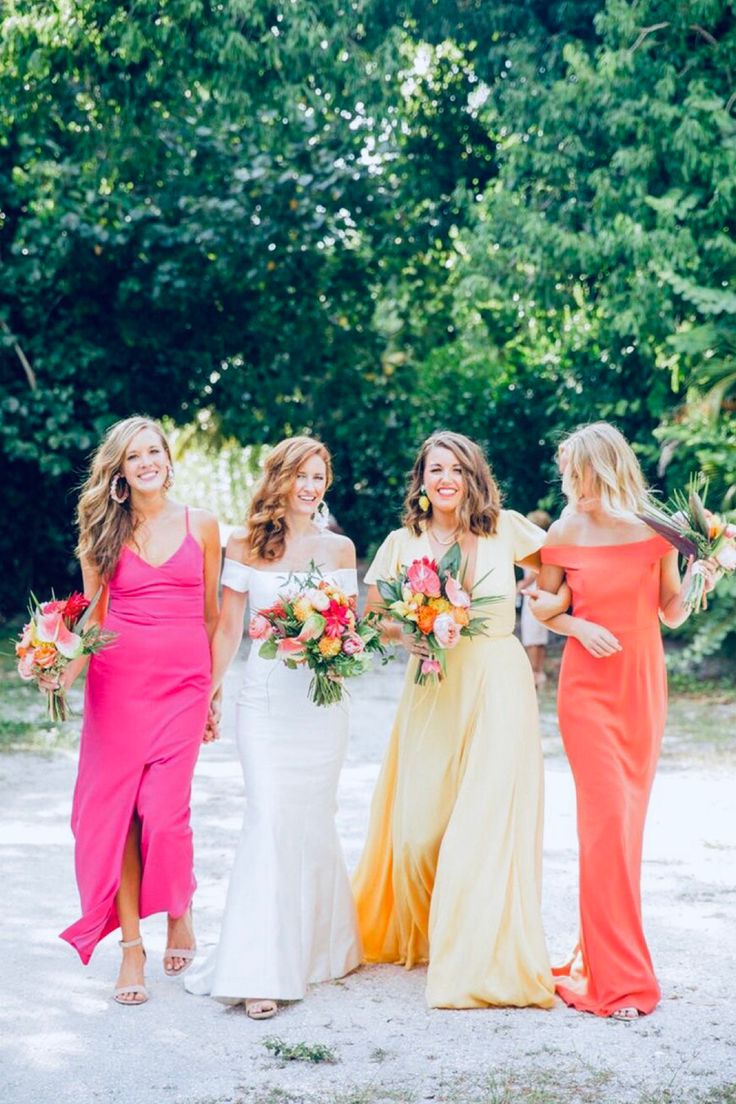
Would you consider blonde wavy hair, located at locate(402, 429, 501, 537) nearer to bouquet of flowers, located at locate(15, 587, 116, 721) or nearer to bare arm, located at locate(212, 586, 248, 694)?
bare arm, located at locate(212, 586, 248, 694)

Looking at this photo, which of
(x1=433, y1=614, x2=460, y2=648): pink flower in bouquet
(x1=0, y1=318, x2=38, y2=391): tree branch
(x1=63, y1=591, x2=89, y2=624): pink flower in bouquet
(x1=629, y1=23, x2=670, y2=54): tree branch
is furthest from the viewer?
(x1=0, y1=318, x2=38, y2=391): tree branch

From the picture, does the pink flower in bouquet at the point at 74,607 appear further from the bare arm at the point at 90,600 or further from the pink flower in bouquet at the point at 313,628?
the pink flower in bouquet at the point at 313,628

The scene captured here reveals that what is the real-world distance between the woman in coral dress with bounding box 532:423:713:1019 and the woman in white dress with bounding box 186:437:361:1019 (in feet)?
3.05

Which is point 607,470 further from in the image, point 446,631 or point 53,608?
point 53,608

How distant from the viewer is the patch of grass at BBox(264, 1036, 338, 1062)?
455 centimetres

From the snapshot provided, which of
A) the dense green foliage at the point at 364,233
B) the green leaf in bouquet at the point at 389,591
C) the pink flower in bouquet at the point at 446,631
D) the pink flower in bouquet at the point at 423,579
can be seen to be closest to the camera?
the pink flower in bouquet at the point at 446,631

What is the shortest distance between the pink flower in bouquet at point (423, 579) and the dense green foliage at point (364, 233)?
329 inches

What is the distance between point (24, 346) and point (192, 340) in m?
2.54

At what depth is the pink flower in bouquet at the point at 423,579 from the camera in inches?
199

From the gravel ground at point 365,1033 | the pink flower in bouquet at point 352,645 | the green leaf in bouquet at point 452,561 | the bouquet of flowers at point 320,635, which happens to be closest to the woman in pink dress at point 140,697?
the gravel ground at point 365,1033

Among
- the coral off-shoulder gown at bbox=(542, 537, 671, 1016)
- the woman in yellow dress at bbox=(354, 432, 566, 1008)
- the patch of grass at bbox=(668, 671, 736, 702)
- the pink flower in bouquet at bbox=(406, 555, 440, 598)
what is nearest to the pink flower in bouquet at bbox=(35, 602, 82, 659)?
the woman in yellow dress at bbox=(354, 432, 566, 1008)

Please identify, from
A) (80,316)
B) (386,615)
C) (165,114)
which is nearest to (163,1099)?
(386,615)

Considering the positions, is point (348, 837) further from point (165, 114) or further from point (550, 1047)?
point (165, 114)

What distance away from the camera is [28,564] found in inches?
776
